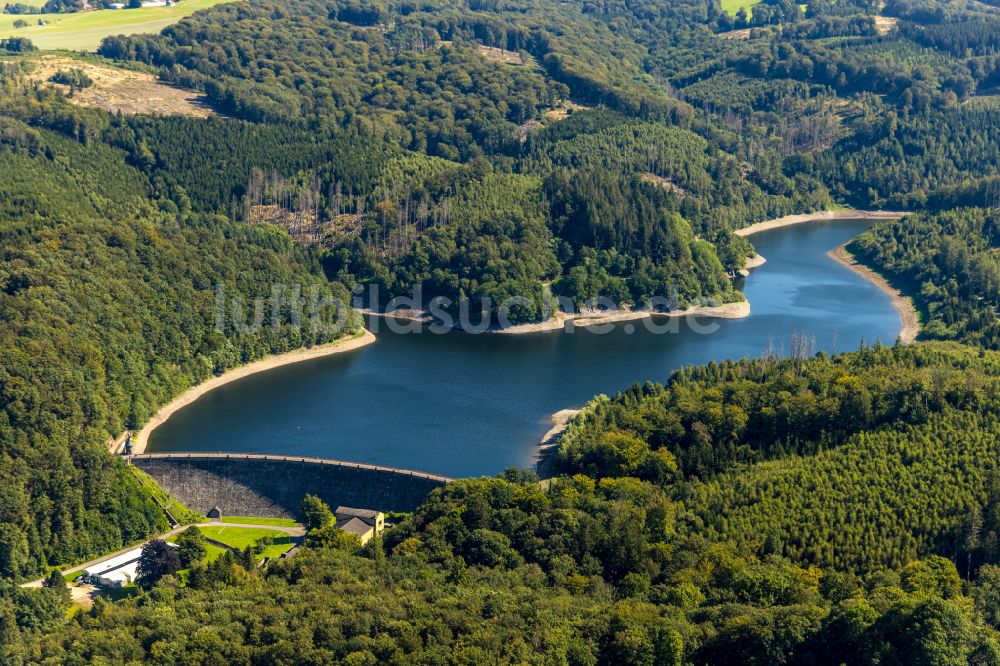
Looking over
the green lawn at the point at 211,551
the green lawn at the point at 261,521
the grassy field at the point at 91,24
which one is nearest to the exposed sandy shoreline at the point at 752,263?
the green lawn at the point at 261,521

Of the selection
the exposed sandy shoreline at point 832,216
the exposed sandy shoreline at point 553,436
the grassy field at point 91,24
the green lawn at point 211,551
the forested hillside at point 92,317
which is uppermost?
the grassy field at point 91,24

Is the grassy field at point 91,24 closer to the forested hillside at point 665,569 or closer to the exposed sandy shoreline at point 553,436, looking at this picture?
the exposed sandy shoreline at point 553,436

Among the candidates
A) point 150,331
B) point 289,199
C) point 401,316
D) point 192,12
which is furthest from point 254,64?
point 150,331

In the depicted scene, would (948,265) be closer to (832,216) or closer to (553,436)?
(832,216)

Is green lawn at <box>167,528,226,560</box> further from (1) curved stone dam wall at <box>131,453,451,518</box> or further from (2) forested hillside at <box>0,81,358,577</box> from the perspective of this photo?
(1) curved stone dam wall at <box>131,453,451,518</box>

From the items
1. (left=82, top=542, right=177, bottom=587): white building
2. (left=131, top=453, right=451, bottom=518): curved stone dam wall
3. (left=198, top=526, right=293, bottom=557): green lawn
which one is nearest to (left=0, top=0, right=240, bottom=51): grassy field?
(left=131, top=453, right=451, bottom=518): curved stone dam wall

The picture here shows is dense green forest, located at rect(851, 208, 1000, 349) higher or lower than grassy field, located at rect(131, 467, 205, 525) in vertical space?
higher

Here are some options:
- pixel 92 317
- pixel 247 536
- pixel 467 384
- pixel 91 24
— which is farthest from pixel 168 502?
pixel 91 24
